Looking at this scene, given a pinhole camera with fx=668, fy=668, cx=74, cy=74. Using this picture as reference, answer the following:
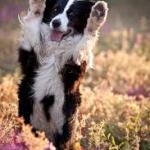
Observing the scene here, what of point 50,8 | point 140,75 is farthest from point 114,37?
point 50,8

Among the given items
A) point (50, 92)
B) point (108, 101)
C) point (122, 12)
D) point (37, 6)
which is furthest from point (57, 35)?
point (122, 12)

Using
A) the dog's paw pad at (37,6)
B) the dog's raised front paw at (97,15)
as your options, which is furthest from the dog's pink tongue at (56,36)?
the dog's raised front paw at (97,15)

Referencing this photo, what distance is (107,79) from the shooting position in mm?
12578

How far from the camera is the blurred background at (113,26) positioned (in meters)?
14.3

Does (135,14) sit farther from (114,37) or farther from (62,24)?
(62,24)

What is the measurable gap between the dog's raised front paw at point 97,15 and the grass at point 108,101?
0.99 m

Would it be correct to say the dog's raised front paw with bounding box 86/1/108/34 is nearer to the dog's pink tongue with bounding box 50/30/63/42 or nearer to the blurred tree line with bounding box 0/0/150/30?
the dog's pink tongue with bounding box 50/30/63/42

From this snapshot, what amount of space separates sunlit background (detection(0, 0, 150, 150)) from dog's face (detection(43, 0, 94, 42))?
94 cm

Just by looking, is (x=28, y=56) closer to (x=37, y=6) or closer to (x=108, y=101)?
(x=37, y=6)

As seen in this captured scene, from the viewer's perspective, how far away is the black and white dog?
23.4 feet

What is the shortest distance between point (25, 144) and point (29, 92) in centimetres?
133

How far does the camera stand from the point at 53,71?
720 centimetres

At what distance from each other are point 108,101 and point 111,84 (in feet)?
7.79

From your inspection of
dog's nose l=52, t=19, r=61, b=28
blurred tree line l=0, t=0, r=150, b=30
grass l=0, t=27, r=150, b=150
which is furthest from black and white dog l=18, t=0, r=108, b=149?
blurred tree line l=0, t=0, r=150, b=30
